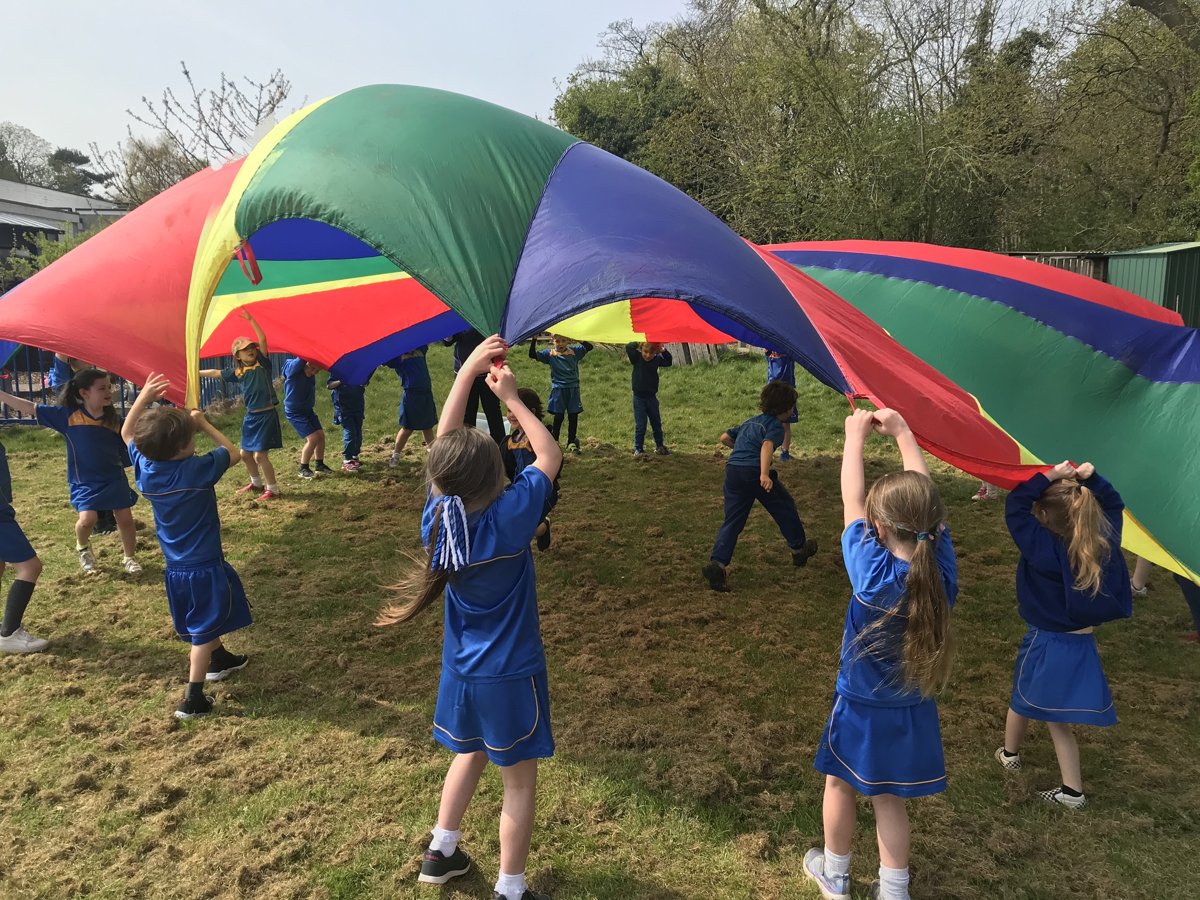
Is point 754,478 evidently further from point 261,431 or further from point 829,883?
point 261,431

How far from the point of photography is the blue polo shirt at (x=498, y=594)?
226 centimetres

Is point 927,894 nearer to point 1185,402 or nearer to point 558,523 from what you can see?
point 1185,402

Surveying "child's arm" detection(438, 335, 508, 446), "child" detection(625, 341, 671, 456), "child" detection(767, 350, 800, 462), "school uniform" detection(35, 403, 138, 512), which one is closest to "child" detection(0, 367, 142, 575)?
"school uniform" detection(35, 403, 138, 512)

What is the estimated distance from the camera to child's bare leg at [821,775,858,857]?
244 cm

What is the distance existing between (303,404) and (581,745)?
512 cm

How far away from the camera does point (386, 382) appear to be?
12492 mm

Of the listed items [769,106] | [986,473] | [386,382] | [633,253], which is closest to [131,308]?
[633,253]

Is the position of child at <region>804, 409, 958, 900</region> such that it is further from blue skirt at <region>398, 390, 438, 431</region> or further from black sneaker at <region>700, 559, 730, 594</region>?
blue skirt at <region>398, 390, 438, 431</region>

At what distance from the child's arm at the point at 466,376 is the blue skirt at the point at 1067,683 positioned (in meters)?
2.25

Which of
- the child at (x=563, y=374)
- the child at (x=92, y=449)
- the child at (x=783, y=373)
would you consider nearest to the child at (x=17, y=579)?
the child at (x=92, y=449)

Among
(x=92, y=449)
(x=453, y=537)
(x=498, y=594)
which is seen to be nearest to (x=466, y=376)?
(x=453, y=537)

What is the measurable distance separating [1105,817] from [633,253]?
2676 mm

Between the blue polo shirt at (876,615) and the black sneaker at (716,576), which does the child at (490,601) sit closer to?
the blue polo shirt at (876,615)

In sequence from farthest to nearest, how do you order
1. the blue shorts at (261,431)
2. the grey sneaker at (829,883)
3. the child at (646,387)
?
the child at (646,387) → the blue shorts at (261,431) → the grey sneaker at (829,883)
